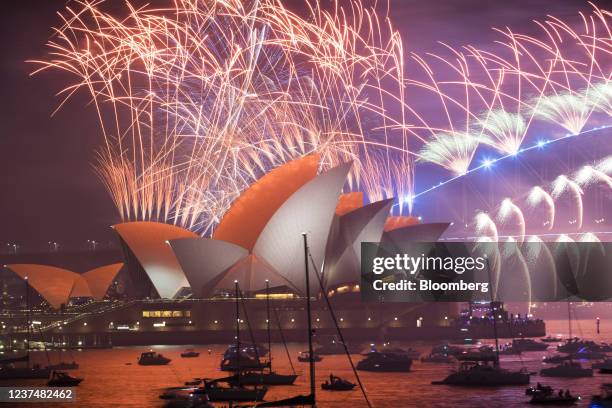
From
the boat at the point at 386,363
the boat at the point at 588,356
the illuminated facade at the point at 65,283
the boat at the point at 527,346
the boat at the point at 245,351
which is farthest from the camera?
the illuminated facade at the point at 65,283

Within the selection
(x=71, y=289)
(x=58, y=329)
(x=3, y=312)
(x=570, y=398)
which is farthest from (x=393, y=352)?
(x=3, y=312)

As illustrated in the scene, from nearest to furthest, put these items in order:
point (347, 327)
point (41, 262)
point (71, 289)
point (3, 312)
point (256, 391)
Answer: point (256, 391) < point (347, 327) < point (71, 289) < point (3, 312) < point (41, 262)

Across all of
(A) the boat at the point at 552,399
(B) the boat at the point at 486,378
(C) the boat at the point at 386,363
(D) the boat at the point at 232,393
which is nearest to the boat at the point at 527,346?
(C) the boat at the point at 386,363

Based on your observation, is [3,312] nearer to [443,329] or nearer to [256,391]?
[443,329]

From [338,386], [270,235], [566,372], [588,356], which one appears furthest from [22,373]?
[588,356]

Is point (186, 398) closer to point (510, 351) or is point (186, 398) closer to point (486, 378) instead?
point (486, 378)

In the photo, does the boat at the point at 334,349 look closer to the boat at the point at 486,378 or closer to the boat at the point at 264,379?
the boat at the point at 264,379
